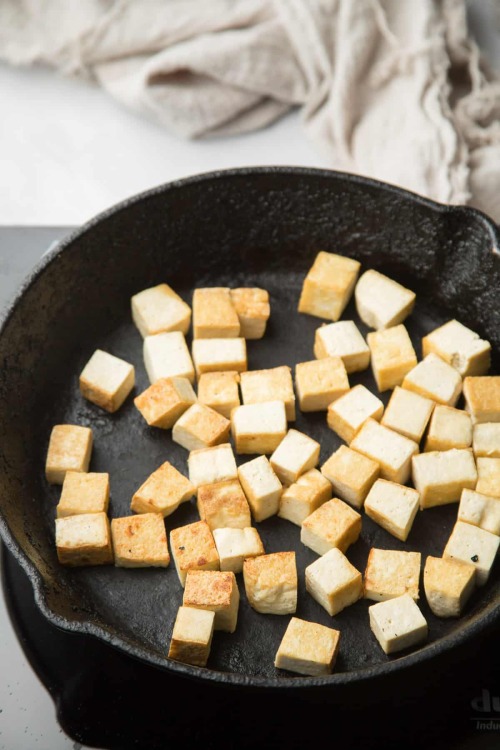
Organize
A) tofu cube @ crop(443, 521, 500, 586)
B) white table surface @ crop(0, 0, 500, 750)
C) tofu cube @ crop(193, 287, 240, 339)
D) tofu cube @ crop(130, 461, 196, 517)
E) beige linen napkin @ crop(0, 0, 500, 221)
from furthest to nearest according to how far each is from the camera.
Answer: white table surface @ crop(0, 0, 500, 750)
beige linen napkin @ crop(0, 0, 500, 221)
tofu cube @ crop(193, 287, 240, 339)
tofu cube @ crop(130, 461, 196, 517)
tofu cube @ crop(443, 521, 500, 586)

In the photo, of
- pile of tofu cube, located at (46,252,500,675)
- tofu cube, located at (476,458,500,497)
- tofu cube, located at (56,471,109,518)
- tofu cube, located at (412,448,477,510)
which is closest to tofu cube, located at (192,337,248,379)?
pile of tofu cube, located at (46,252,500,675)

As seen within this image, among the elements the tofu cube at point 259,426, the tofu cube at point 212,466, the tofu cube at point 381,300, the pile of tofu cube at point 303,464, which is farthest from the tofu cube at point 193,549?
the tofu cube at point 381,300

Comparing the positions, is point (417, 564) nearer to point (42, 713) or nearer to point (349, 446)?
point (349, 446)

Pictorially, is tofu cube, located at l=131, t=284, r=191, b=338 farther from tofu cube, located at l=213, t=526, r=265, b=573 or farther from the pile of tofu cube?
tofu cube, located at l=213, t=526, r=265, b=573

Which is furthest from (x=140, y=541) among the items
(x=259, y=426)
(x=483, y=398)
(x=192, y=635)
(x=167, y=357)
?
(x=483, y=398)

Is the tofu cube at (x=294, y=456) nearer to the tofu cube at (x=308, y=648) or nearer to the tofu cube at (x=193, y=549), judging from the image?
the tofu cube at (x=193, y=549)

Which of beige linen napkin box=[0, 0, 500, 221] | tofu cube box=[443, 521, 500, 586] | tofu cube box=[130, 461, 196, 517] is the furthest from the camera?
beige linen napkin box=[0, 0, 500, 221]

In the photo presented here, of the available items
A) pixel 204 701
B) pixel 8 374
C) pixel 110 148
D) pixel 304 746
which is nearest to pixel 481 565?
pixel 304 746
